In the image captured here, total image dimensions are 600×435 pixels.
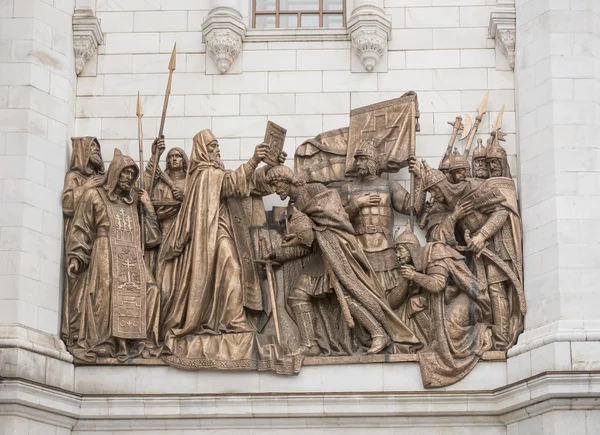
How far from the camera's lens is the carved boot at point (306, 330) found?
17.8m

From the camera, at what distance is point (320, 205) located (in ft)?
59.0

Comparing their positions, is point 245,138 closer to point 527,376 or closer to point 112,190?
point 112,190

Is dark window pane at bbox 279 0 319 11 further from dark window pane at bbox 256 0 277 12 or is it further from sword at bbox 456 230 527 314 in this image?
sword at bbox 456 230 527 314

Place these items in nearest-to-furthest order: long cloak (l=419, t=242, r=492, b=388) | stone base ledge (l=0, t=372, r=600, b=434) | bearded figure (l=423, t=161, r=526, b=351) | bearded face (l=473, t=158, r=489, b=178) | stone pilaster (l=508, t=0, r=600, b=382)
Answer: stone pilaster (l=508, t=0, r=600, b=382) < stone base ledge (l=0, t=372, r=600, b=434) < long cloak (l=419, t=242, r=492, b=388) < bearded figure (l=423, t=161, r=526, b=351) < bearded face (l=473, t=158, r=489, b=178)

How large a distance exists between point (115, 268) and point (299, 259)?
7.03 ft

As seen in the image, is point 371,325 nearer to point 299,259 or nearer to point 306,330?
point 306,330

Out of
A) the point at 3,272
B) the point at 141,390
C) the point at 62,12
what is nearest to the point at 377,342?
the point at 141,390

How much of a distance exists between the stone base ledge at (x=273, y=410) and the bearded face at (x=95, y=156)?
287 cm

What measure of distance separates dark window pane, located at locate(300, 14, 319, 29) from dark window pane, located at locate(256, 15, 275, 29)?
0.37m

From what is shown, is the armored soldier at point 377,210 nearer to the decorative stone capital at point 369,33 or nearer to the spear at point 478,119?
the spear at point 478,119

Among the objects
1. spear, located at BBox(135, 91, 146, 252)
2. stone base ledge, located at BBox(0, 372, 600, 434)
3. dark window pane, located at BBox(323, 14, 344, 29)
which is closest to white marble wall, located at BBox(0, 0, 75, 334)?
spear, located at BBox(135, 91, 146, 252)

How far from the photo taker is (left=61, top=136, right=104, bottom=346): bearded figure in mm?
18078

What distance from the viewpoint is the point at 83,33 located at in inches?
755

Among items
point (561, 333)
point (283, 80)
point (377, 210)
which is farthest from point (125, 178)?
point (561, 333)
